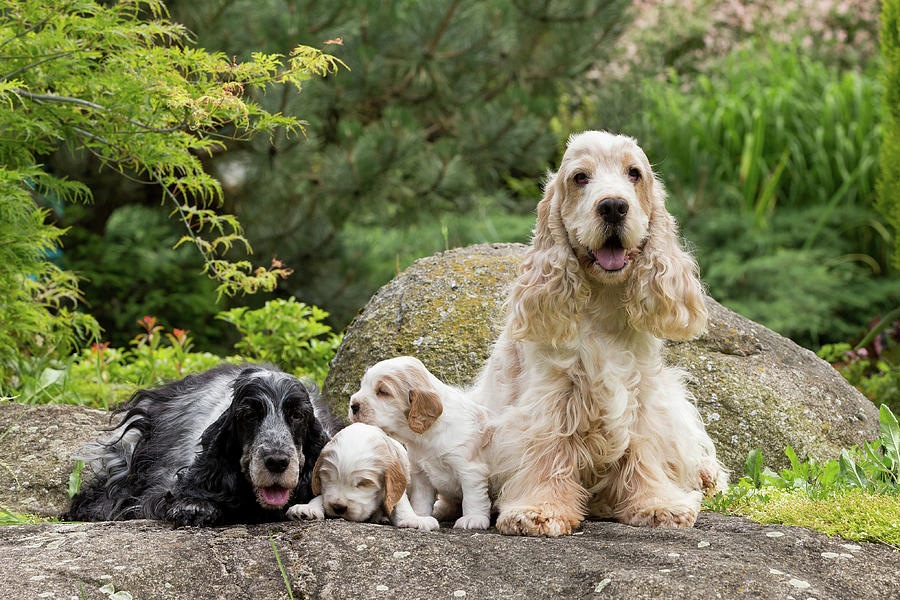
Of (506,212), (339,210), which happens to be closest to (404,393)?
(339,210)

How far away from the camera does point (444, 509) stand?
4.42m

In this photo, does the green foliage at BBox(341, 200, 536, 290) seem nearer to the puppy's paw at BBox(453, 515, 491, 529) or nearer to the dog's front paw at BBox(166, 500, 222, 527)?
the puppy's paw at BBox(453, 515, 491, 529)

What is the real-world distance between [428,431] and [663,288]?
1.17 meters

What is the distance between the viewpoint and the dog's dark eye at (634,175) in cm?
412

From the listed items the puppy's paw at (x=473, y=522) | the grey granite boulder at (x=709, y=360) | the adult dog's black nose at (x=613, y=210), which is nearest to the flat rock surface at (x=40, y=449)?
the grey granite boulder at (x=709, y=360)

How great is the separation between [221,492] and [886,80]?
6743 millimetres

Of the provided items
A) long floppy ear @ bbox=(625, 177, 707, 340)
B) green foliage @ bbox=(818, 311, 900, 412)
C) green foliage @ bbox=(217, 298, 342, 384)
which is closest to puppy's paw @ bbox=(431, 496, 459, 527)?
long floppy ear @ bbox=(625, 177, 707, 340)

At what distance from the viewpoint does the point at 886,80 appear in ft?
Result: 26.6

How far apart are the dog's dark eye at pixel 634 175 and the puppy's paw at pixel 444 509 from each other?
1.64 metres

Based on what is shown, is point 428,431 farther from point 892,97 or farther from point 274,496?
point 892,97

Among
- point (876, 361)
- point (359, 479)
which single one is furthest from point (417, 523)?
point (876, 361)

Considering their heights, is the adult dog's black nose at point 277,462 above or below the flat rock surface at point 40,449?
above

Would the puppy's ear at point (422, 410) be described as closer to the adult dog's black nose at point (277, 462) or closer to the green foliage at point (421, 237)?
the adult dog's black nose at point (277, 462)

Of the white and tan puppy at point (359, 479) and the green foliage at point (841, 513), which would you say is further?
the white and tan puppy at point (359, 479)
